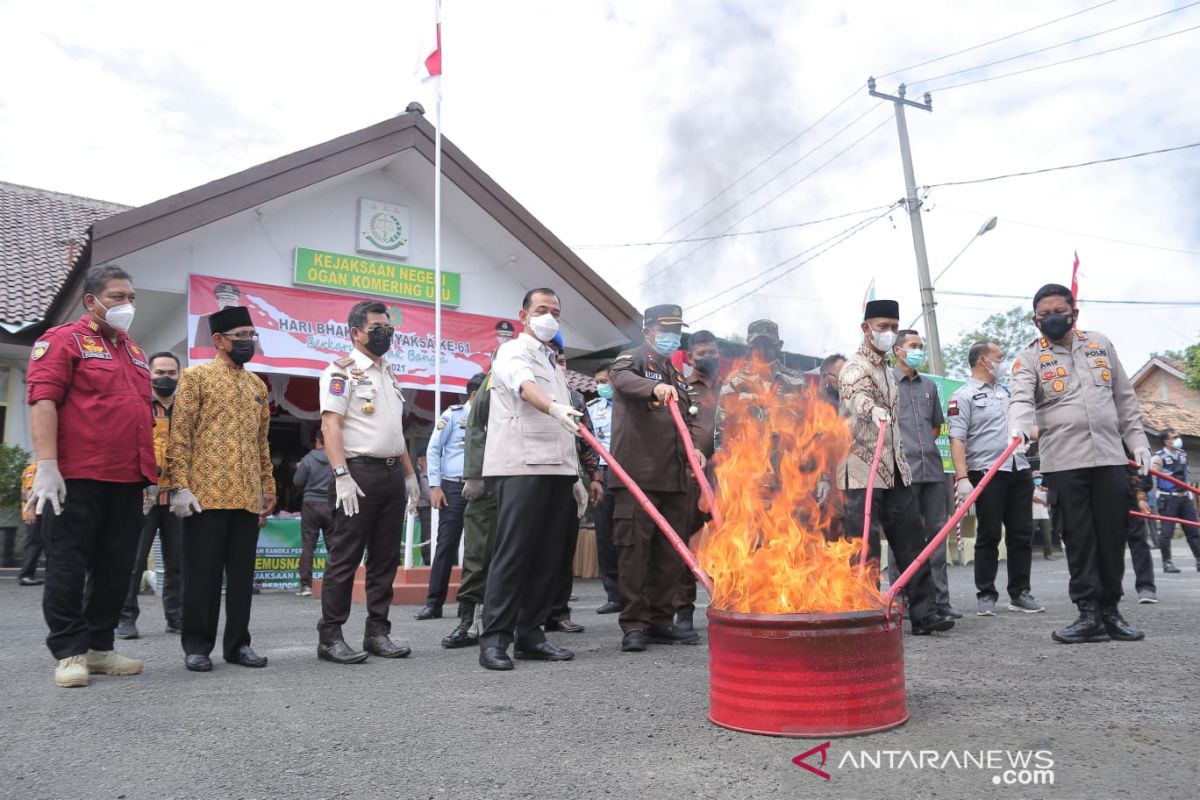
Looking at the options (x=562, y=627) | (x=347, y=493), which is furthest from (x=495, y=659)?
(x=562, y=627)

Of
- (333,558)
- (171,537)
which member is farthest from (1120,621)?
(171,537)

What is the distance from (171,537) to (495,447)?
3.47 meters

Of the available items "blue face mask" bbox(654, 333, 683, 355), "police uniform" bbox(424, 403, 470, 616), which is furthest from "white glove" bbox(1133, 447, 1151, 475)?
"police uniform" bbox(424, 403, 470, 616)

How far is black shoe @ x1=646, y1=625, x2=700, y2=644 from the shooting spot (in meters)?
5.63

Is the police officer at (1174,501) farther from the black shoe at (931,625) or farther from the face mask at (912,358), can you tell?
the black shoe at (931,625)

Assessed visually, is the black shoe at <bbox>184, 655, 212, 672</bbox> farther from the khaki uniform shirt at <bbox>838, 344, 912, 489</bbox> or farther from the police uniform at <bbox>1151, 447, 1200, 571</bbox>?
the police uniform at <bbox>1151, 447, 1200, 571</bbox>

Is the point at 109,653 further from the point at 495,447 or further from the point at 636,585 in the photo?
the point at 636,585

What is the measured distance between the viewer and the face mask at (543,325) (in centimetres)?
511

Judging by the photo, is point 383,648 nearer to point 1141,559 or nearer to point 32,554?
point 1141,559

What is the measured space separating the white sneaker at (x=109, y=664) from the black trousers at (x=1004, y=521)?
5.83 m

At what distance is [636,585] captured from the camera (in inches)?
214

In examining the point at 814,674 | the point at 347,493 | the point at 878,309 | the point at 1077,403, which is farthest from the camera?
the point at 878,309

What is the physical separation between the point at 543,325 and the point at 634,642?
6.49 feet

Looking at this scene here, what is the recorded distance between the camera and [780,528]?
3674 mm
